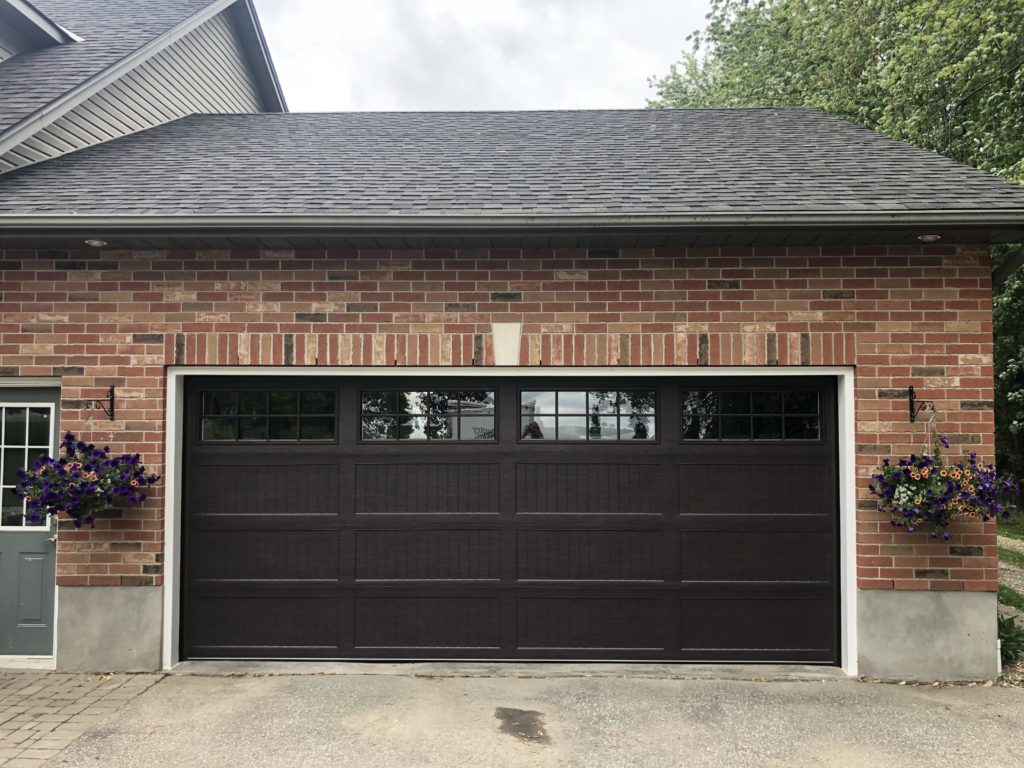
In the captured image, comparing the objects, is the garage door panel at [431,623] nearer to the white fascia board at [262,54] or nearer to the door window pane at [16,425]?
the door window pane at [16,425]

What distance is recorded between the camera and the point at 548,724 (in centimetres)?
402

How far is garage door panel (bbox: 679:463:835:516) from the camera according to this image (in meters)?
5.02

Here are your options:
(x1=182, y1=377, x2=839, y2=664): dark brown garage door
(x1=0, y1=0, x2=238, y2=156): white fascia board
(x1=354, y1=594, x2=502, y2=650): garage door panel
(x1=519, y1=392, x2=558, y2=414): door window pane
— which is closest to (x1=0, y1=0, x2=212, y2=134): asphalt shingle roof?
(x1=0, y1=0, x2=238, y2=156): white fascia board

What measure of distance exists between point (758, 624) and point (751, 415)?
59.7 inches

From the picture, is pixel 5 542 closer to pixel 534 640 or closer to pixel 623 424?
pixel 534 640

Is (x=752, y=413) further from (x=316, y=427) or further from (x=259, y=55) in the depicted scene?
(x=259, y=55)

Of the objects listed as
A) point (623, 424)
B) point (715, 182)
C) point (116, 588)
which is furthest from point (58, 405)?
point (715, 182)

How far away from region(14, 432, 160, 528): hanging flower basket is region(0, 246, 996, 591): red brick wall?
0.18 meters

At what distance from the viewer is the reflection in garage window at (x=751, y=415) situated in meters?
5.05

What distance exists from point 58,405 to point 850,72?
1204cm

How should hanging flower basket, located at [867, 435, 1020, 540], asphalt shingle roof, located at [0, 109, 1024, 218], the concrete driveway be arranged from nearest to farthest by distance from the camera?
the concrete driveway, hanging flower basket, located at [867, 435, 1020, 540], asphalt shingle roof, located at [0, 109, 1024, 218]

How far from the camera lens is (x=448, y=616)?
5.06 metres

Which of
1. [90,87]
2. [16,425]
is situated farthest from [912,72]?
[16,425]

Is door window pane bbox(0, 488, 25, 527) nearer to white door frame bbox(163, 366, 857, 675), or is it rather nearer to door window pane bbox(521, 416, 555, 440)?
white door frame bbox(163, 366, 857, 675)
